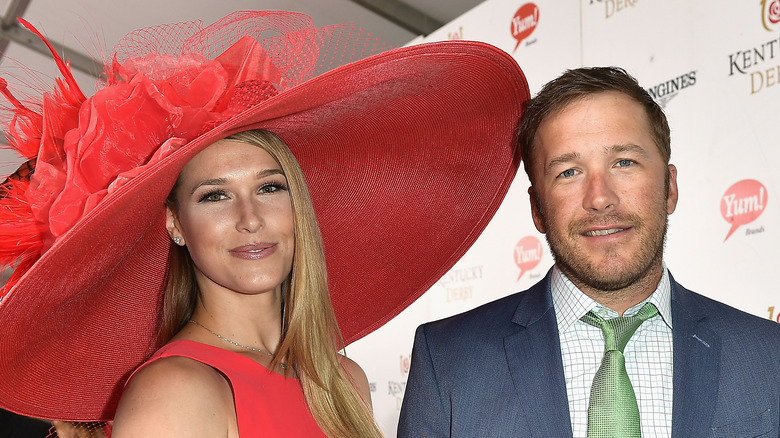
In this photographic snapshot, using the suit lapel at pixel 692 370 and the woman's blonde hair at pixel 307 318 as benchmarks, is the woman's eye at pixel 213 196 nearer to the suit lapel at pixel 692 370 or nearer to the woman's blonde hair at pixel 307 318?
the woman's blonde hair at pixel 307 318

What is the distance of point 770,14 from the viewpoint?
2.75 metres

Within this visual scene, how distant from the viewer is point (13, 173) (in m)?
1.73

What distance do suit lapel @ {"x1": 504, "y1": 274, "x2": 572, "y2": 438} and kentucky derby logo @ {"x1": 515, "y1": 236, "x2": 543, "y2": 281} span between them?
6.22 feet

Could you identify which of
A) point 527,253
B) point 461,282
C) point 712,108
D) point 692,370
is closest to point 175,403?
point 692,370

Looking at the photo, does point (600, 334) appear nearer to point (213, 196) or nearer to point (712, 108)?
point (213, 196)

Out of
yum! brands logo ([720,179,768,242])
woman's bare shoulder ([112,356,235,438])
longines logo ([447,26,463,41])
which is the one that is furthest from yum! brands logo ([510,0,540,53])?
woman's bare shoulder ([112,356,235,438])

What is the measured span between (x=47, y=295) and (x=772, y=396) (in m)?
1.39

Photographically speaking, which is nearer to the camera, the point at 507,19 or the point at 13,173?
the point at 13,173

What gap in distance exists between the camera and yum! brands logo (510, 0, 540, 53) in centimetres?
386

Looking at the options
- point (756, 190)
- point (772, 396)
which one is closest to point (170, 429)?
point (772, 396)

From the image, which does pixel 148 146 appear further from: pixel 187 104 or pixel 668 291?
pixel 668 291

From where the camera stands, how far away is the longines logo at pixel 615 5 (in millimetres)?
3260

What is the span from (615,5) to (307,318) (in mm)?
2065

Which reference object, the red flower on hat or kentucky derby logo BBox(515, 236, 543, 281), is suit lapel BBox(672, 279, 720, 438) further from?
kentucky derby logo BBox(515, 236, 543, 281)
